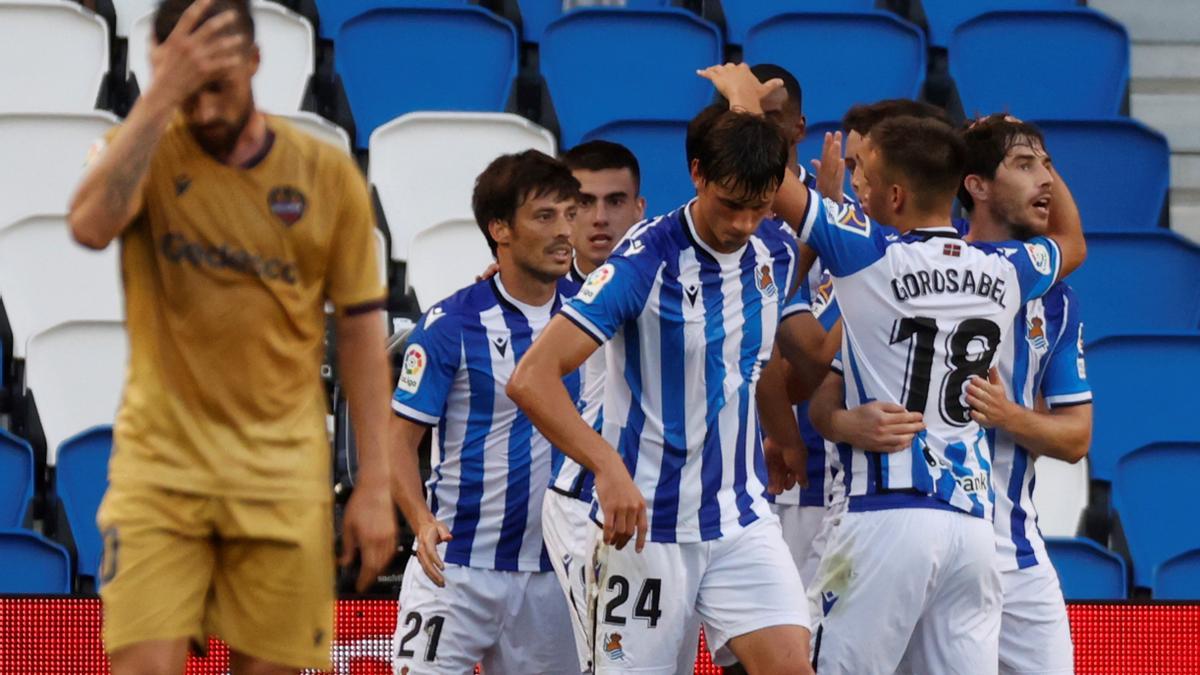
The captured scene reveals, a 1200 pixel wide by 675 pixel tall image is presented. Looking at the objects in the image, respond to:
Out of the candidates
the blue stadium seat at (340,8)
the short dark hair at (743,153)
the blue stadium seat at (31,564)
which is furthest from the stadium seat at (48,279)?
the short dark hair at (743,153)

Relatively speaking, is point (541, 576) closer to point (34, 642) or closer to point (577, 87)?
point (34, 642)

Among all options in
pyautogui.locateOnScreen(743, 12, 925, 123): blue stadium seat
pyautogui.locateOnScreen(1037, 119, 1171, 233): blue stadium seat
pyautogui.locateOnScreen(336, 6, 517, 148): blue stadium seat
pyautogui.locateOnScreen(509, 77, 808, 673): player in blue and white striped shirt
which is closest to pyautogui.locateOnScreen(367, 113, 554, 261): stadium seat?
pyautogui.locateOnScreen(336, 6, 517, 148): blue stadium seat

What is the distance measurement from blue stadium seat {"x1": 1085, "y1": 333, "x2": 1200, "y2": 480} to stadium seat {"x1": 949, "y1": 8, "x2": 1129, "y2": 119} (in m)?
1.94

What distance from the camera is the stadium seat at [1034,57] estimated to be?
9.53m

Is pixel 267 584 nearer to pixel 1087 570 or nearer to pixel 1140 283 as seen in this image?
pixel 1087 570

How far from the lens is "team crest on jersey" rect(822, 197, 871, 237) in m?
5.10

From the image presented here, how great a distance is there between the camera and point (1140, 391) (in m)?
8.03

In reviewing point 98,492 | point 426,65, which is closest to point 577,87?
point 426,65

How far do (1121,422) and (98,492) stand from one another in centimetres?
433

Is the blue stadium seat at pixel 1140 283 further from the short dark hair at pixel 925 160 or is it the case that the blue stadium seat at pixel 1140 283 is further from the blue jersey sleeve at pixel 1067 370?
the short dark hair at pixel 925 160

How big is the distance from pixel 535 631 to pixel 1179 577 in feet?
9.78

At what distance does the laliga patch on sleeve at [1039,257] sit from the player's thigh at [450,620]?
1.85 meters

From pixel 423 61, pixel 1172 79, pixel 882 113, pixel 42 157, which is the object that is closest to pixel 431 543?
pixel 882 113

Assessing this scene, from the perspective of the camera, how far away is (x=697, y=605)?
5078 millimetres
